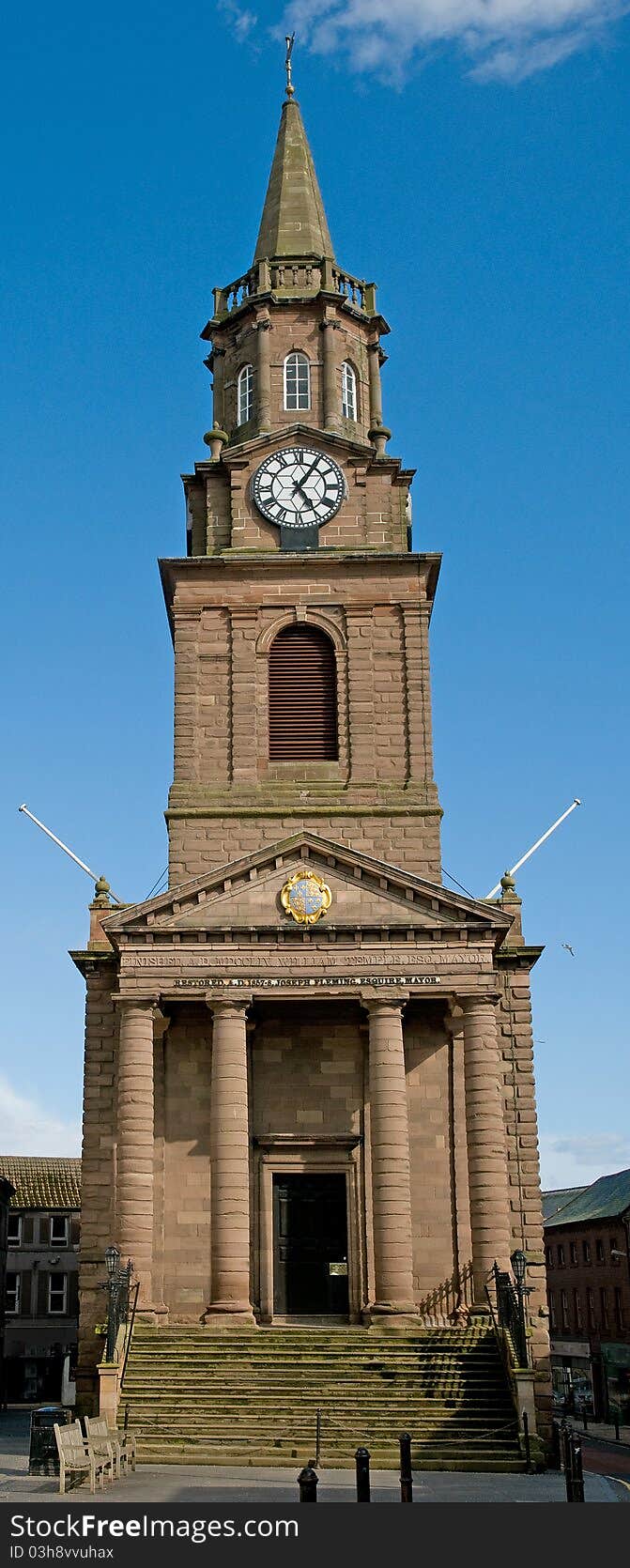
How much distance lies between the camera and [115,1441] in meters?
25.6

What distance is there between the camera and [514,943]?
38.2 meters

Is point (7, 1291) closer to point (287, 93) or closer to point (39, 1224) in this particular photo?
point (39, 1224)

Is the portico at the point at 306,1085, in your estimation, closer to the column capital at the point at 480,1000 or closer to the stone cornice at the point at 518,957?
the column capital at the point at 480,1000

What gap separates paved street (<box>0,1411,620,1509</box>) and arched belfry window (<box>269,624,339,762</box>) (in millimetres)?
18368

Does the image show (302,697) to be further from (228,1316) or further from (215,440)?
(228,1316)

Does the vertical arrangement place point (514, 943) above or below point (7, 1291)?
above

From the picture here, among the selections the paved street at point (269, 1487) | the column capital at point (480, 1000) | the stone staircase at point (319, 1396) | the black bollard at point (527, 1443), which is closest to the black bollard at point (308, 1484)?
the paved street at point (269, 1487)

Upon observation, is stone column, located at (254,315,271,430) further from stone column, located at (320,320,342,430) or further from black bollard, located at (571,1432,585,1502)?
black bollard, located at (571,1432,585,1502)

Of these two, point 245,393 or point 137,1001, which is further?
point 245,393

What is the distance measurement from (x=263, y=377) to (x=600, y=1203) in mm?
49786

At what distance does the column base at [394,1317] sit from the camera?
32344 millimetres

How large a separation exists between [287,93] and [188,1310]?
3802 cm

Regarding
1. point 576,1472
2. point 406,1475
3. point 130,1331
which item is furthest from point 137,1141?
point 406,1475
